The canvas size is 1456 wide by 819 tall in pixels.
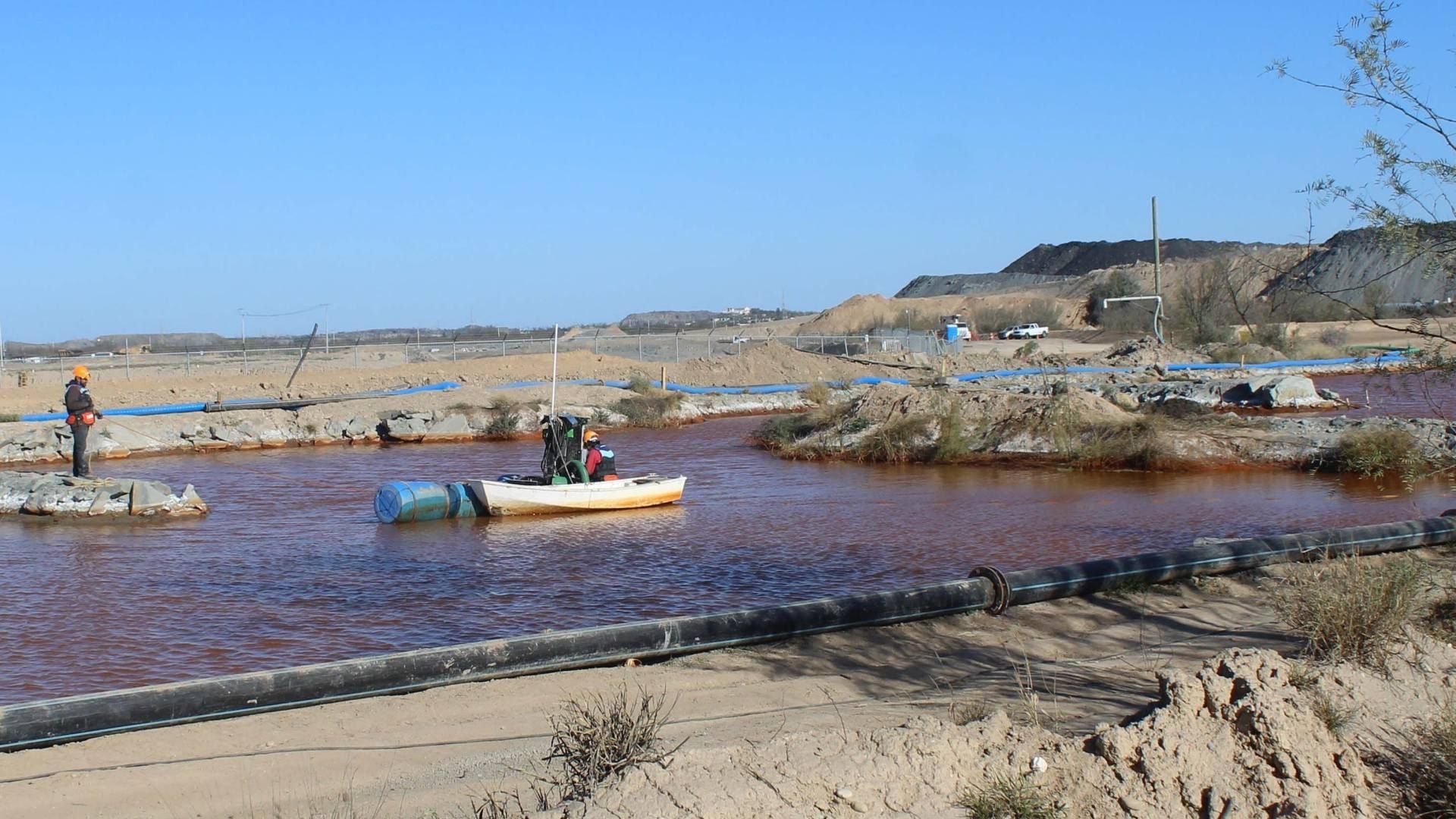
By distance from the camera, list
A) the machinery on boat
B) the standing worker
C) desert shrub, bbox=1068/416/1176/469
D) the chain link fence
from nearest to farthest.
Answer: the machinery on boat < the standing worker < desert shrub, bbox=1068/416/1176/469 < the chain link fence

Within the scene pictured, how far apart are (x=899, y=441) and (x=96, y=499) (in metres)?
15.5

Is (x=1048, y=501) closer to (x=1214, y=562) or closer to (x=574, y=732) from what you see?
(x=1214, y=562)

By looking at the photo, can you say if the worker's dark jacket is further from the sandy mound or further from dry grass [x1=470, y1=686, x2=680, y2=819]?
the sandy mound

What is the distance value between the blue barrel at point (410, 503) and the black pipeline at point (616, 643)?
35.4 ft

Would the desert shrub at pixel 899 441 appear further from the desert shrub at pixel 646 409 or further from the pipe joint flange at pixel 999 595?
the pipe joint flange at pixel 999 595

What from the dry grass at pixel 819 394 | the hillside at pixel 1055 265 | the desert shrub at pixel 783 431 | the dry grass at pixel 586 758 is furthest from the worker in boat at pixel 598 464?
the hillside at pixel 1055 265

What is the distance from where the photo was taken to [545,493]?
19.9 m

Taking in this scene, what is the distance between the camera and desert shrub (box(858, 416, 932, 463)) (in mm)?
27547

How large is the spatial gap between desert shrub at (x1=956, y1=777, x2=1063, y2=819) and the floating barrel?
15.3 metres

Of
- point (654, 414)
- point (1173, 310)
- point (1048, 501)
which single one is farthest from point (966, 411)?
point (1173, 310)

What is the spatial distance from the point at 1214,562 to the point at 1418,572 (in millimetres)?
2788

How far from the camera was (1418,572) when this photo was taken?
8.95m

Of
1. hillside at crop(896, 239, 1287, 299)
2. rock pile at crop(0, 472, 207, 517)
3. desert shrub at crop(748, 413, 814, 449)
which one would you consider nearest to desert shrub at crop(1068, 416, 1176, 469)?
desert shrub at crop(748, 413, 814, 449)

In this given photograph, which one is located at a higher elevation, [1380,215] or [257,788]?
[1380,215]
